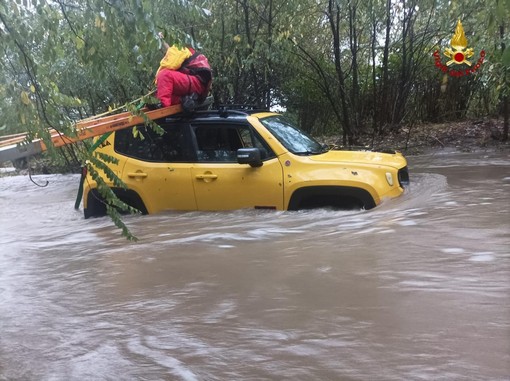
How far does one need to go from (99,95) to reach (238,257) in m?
10.1

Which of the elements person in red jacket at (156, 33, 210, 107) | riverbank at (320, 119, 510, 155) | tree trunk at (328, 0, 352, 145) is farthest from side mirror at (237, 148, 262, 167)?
riverbank at (320, 119, 510, 155)

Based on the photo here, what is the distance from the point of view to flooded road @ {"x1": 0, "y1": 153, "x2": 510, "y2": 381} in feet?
8.96

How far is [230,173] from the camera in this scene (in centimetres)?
645

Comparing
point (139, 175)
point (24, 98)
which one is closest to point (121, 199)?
point (139, 175)

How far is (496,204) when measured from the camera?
19.5 ft

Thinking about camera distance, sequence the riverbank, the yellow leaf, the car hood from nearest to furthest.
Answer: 1. the yellow leaf
2. the car hood
3. the riverbank

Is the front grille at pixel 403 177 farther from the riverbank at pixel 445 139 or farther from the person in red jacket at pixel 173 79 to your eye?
the riverbank at pixel 445 139

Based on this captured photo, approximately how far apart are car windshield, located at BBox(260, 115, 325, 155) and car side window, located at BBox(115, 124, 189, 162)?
1073mm

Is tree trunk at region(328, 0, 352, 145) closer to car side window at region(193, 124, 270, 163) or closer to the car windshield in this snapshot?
the car windshield

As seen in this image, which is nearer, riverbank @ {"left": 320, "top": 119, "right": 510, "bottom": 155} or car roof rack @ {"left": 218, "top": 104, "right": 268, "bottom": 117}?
car roof rack @ {"left": 218, "top": 104, "right": 268, "bottom": 117}

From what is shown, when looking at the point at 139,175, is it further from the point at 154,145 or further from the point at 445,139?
the point at 445,139

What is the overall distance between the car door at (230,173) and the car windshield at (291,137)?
0.75 feet

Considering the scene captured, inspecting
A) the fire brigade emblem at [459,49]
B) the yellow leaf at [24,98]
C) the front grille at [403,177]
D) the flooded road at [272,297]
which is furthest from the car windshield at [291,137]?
the fire brigade emblem at [459,49]

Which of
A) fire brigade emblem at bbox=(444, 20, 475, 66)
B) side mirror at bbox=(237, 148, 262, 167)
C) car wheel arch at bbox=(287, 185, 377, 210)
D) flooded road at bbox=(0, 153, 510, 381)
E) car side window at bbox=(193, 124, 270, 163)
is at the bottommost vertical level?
flooded road at bbox=(0, 153, 510, 381)
